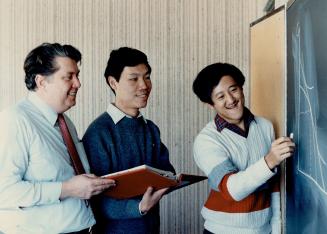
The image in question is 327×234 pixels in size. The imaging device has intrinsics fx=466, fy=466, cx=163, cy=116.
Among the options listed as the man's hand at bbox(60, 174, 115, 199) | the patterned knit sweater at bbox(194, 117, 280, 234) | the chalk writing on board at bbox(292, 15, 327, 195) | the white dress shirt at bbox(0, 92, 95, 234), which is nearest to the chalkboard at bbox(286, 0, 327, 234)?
the chalk writing on board at bbox(292, 15, 327, 195)

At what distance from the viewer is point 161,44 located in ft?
11.4

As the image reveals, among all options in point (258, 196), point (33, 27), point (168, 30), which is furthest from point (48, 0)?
point (258, 196)

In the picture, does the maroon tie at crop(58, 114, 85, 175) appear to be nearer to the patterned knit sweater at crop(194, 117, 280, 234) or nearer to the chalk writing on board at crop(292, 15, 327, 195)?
the patterned knit sweater at crop(194, 117, 280, 234)

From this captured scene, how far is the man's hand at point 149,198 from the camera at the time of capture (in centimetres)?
193

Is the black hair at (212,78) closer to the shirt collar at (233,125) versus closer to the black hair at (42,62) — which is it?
the shirt collar at (233,125)

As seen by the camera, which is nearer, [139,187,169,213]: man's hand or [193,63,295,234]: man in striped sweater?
[193,63,295,234]: man in striped sweater

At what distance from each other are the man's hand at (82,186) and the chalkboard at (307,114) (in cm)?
69

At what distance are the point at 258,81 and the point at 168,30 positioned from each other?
3.78 ft

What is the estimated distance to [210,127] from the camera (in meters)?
1.89

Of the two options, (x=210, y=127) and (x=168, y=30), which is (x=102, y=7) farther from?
(x=210, y=127)

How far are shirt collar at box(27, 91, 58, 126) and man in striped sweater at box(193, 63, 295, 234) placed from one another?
57cm

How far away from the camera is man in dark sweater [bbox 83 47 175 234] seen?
193 centimetres

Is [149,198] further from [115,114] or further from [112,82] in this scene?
[112,82]

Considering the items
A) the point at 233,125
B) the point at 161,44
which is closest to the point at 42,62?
the point at 233,125
